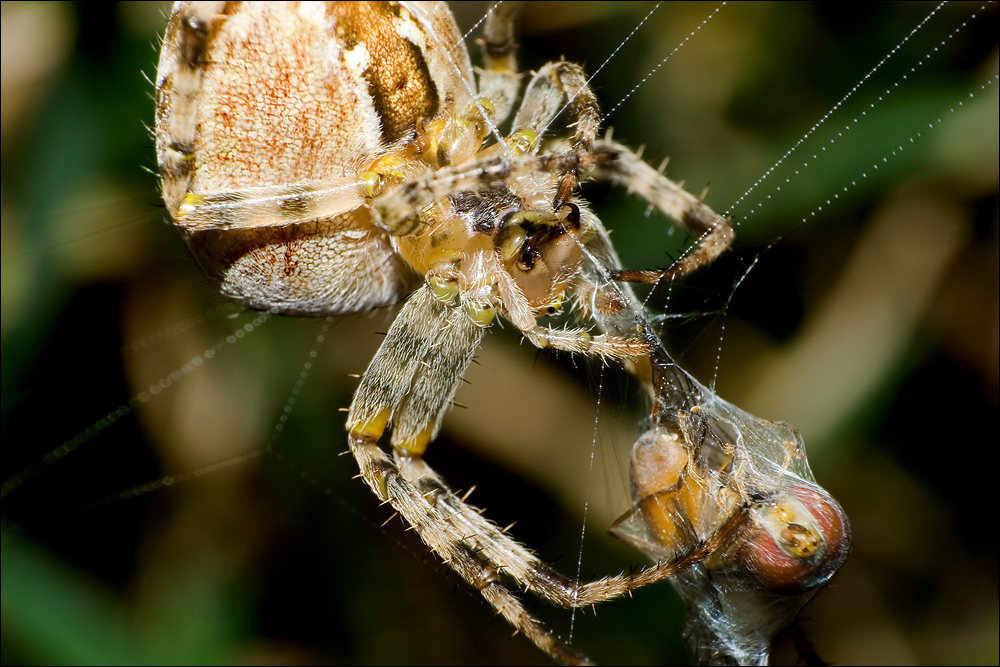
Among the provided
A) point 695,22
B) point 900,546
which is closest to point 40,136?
point 695,22

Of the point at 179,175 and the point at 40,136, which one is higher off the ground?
the point at 179,175

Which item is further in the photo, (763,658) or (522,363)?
(522,363)

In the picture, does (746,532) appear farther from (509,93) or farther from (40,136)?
(40,136)

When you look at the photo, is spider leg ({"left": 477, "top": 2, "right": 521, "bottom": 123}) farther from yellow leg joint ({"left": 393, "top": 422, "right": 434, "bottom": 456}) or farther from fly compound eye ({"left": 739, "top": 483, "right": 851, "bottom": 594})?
fly compound eye ({"left": 739, "top": 483, "right": 851, "bottom": 594})

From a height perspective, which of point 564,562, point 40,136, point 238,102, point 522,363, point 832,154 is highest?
point 832,154

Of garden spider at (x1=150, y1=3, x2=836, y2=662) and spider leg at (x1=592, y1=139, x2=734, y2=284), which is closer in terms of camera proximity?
garden spider at (x1=150, y1=3, x2=836, y2=662)

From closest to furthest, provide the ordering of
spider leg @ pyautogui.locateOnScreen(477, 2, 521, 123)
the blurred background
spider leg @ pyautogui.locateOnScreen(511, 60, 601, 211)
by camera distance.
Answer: spider leg @ pyautogui.locateOnScreen(511, 60, 601, 211)
spider leg @ pyautogui.locateOnScreen(477, 2, 521, 123)
the blurred background

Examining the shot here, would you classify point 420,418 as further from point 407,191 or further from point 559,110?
point 559,110

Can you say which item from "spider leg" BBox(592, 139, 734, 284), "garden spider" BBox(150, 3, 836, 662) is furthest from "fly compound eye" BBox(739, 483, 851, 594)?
"spider leg" BBox(592, 139, 734, 284)
